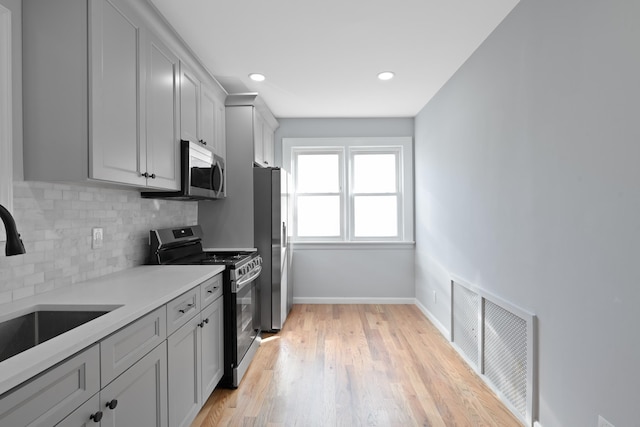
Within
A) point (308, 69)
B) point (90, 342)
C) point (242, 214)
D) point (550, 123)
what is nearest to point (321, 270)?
point (242, 214)

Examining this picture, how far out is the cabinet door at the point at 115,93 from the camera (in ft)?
5.26

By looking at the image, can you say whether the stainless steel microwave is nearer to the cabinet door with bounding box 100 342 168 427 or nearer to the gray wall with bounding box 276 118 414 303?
the cabinet door with bounding box 100 342 168 427

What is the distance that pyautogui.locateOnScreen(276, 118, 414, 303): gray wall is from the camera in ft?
15.1

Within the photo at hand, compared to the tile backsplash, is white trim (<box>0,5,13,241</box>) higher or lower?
higher

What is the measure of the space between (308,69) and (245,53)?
0.58m

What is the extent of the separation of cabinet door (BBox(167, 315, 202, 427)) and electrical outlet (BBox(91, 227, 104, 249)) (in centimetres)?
72

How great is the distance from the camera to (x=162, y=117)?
2.23 meters

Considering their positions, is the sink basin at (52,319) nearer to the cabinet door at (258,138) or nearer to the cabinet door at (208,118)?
the cabinet door at (208,118)

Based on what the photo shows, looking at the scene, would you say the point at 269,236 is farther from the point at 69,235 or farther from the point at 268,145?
the point at 69,235

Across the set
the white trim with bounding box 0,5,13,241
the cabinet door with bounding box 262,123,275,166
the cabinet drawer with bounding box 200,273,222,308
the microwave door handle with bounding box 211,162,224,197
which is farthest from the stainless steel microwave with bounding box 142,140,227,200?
the white trim with bounding box 0,5,13,241

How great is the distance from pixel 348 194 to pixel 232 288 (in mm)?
2542

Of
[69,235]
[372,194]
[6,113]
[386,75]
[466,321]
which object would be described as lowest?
[466,321]

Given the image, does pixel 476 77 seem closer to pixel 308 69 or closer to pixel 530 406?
pixel 308 69

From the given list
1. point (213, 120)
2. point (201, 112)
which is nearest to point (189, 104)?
point (201, 112)
